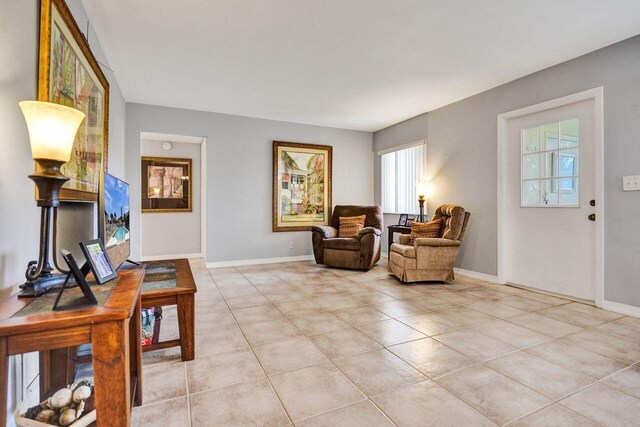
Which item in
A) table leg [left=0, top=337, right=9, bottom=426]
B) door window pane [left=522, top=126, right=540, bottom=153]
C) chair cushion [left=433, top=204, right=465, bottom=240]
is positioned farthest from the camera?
chair cushion [left=433, top=204, right=465, bottom=240]

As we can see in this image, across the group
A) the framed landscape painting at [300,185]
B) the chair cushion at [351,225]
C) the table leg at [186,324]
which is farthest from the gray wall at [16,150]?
the chair cushion at [351,225]

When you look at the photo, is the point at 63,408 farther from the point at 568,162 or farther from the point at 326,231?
the point at 568,162

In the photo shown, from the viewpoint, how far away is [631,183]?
278 cm

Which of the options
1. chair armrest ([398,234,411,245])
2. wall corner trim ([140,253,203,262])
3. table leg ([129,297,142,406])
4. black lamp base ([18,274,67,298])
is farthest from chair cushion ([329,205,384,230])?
black lamp base ([18,274,67,298])

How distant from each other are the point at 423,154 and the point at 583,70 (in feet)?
7.15

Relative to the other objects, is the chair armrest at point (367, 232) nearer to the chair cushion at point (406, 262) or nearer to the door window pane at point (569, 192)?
the chair cushion at point (406, 262)

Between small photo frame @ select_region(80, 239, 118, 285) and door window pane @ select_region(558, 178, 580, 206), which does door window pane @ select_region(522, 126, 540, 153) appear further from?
small photo frame @ select_region(80, 239, 118, 285)

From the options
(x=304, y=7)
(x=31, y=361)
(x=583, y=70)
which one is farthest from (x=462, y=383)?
(x=583, y=70)

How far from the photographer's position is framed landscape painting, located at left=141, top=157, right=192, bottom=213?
5.73m

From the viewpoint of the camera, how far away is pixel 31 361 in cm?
138

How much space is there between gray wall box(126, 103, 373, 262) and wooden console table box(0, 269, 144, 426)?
392 centimetres

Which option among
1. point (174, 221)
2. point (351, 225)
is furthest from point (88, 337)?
point (174, 221)

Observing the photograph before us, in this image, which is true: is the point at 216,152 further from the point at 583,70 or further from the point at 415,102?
the point at 583,70

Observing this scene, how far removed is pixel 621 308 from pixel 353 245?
2.86m
